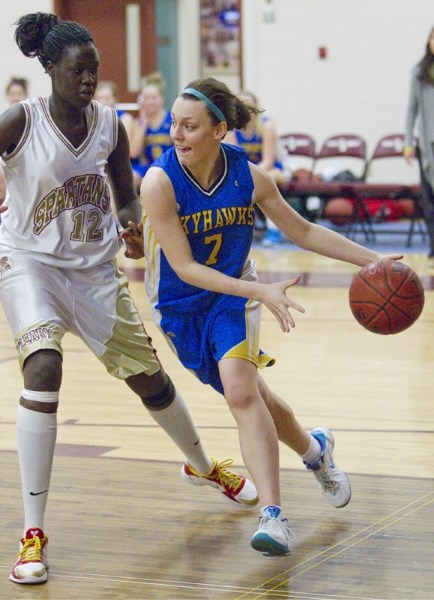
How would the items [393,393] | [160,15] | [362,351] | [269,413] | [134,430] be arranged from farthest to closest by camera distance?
[160,15] < [362,351] < [393,393] < [134,430] < [269,413]

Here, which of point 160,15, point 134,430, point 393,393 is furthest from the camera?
point 160,15

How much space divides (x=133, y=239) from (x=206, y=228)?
0.29 meters

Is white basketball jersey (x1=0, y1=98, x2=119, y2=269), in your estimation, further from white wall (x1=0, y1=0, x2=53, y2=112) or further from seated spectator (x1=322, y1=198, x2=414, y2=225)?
white wall (x1=0, y1=0, x2=53, y2=112)

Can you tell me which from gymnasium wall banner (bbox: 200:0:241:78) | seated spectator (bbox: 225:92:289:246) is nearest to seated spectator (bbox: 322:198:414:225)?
seated spectator (bbox: 225:92:289:246)

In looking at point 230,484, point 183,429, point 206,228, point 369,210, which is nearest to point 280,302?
point 206,228

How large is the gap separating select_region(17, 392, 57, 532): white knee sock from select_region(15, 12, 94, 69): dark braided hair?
3.52 feet

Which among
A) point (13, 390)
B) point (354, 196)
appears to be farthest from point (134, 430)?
point (354, 196)

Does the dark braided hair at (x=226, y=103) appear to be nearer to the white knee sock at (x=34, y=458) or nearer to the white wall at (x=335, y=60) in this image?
the white knee sock at (x=34, y=458)

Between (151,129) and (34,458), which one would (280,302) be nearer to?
(34,458)

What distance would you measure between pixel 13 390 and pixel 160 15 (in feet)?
36.3

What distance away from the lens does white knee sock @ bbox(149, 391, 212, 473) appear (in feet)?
12.7

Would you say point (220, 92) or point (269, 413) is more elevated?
point (220, 92)

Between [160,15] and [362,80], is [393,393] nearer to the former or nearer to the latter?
[362,80]

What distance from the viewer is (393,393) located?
5668 millimetres
